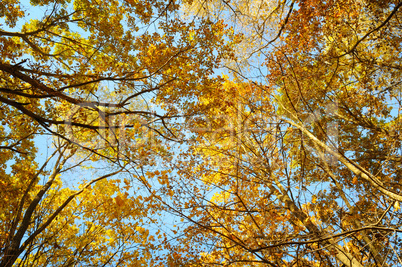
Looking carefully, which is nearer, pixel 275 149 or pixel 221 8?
pixel 275 149

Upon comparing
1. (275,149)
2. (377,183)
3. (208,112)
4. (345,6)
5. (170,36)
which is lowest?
(377,183)

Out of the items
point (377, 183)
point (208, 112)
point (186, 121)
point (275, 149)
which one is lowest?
point (377, 183)

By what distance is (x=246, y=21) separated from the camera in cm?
550

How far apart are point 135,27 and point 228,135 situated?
400 centimetres

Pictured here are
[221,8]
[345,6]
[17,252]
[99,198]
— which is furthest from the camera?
[99,198]

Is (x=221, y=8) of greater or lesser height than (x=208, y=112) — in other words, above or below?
above

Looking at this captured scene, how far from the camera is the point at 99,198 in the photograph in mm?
8039

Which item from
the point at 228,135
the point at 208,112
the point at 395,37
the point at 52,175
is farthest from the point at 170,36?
the point at 52,175

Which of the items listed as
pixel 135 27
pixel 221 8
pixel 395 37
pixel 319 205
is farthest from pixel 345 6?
pixel 135 27

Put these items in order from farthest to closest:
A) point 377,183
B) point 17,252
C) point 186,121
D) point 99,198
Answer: point 99,198
point 186,121
point 17,252
point 377,183

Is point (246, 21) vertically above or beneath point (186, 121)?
above

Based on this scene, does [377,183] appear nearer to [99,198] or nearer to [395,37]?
[395,37]

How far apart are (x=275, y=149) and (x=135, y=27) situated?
4681mm

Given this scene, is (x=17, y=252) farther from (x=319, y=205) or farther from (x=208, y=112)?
(x=319, y=205)
